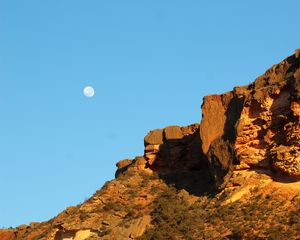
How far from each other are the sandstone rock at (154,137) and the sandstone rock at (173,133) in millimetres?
603

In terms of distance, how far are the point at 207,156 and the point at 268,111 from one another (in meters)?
6.13

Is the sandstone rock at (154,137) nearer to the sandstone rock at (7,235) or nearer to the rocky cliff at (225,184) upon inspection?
the rocky cliff at (225,184)

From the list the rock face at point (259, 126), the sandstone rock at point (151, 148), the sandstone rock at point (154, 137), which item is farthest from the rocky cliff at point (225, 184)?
the sandstone rock at point (154, 137)

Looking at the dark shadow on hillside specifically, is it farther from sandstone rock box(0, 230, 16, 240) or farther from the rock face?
sandstone rock box(0, 230, 16, 240)

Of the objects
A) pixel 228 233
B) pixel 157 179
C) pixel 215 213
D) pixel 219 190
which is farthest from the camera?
pixel 157 179

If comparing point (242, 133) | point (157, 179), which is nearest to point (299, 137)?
point (242, 133)

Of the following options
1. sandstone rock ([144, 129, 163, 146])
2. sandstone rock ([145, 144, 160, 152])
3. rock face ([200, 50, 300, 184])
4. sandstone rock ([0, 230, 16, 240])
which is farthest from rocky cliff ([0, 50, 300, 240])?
sandstone rock ([0, 230, 16, 240])

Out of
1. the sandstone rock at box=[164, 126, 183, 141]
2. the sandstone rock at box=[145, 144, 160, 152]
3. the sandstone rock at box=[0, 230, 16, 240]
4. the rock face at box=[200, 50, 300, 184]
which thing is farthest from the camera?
the sandstone rock at box=[0, 230, 16, 240]

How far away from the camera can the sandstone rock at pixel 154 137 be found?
5166 centimetres

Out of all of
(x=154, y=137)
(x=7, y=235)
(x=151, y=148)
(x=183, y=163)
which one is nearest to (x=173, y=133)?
(x=154, y=137)

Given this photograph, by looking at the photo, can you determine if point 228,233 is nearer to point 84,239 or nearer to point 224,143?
point 224,143

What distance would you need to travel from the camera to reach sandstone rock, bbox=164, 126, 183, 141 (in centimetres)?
5156

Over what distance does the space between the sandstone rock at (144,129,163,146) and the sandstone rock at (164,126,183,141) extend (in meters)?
0.60

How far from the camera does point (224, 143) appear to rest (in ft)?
134
